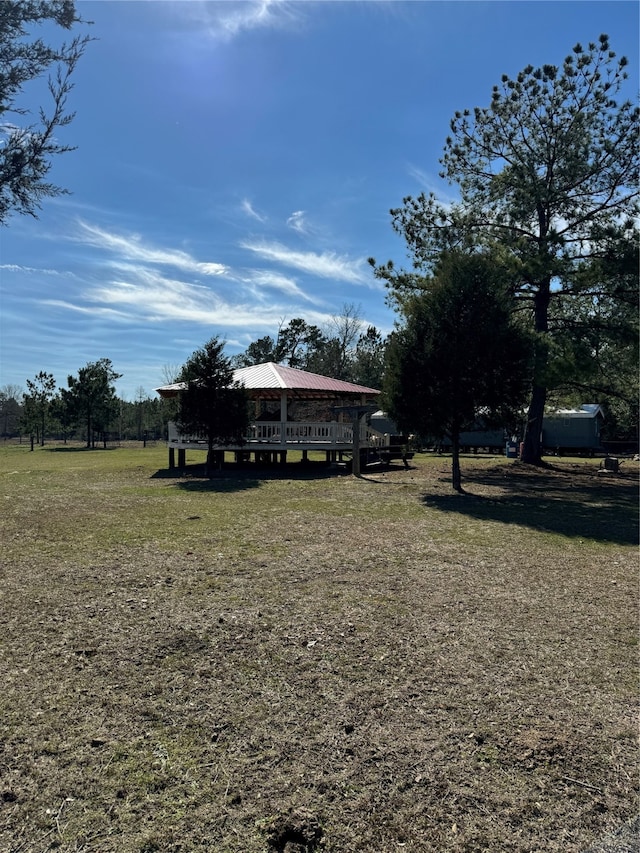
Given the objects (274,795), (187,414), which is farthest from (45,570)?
(187,414)

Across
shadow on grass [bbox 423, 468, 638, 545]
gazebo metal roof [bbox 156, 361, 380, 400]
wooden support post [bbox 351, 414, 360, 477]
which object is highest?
gazebo metal roof [bbox 156, 361, 380, 400]

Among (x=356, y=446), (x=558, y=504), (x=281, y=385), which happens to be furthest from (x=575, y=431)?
(x=558, y=504)

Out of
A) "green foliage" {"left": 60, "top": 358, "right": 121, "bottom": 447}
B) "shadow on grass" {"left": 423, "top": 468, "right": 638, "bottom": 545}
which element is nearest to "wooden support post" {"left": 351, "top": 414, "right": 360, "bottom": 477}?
"shadow on grass" {"left": 423, "top": 468, "right": 638, "bottom": 545}

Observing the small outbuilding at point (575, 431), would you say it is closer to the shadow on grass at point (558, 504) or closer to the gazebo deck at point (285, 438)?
the shadow on grass at point (558, 504)

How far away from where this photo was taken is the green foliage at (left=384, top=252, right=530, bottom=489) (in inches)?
477

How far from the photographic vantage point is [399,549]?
693 centimetres

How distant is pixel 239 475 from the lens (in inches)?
633

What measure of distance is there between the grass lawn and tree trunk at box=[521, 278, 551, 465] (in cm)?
792

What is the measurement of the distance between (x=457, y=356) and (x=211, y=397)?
7.19 meters

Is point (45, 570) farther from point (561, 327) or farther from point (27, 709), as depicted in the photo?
point (561, 327)

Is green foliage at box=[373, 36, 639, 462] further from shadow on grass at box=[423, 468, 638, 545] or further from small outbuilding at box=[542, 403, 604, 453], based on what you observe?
small outbuilding at box=[542, 403, 604, 453]

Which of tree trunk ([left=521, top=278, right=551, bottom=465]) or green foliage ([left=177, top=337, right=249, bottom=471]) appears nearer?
tree trunk ([left=521, top=278, right=551, bottom=465])

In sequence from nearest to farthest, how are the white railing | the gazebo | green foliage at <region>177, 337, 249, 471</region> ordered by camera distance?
green foliage at <region>177, 337, 249, 471</region>
the gazebo
the white railing

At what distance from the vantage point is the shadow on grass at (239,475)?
13.4 m
